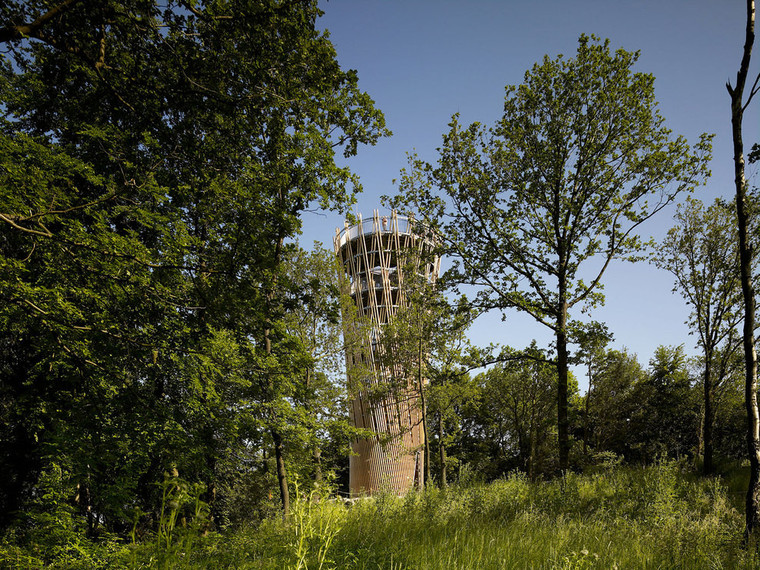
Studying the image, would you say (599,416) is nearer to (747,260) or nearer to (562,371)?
(562,371)

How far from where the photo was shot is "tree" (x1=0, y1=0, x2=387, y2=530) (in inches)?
135

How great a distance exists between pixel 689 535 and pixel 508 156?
748cm

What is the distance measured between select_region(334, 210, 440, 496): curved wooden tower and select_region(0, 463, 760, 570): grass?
8.06 meters

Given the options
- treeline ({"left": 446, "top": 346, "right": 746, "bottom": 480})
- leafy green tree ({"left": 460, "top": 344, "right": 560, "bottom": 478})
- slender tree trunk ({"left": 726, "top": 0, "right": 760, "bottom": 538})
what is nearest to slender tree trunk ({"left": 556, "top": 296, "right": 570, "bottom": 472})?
slender tree trunk ({"left": 726, "top": 0, "right": 760, "bottom": 538})

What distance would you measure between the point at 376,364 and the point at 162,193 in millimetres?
12243

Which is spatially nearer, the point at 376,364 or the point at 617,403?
the point at 376,364

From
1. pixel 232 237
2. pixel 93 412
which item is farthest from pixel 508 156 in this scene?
pixel 93 412

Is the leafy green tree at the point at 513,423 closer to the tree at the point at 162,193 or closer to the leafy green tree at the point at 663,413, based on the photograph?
the leafy green tree at the point at 663,413

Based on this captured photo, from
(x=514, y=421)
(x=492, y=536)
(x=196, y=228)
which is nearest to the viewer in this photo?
(x=492, y=536)

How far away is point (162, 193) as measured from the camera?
560 centimetres

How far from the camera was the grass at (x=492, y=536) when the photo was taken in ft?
8.18

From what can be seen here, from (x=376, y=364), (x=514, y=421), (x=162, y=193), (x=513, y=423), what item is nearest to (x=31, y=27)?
(x=162, y=193)

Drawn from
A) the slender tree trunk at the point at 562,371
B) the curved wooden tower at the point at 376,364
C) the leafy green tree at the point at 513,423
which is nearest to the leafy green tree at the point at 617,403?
the leafy green tree at the point at 513,423

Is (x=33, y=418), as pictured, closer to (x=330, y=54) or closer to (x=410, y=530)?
(x=410, y=530)
